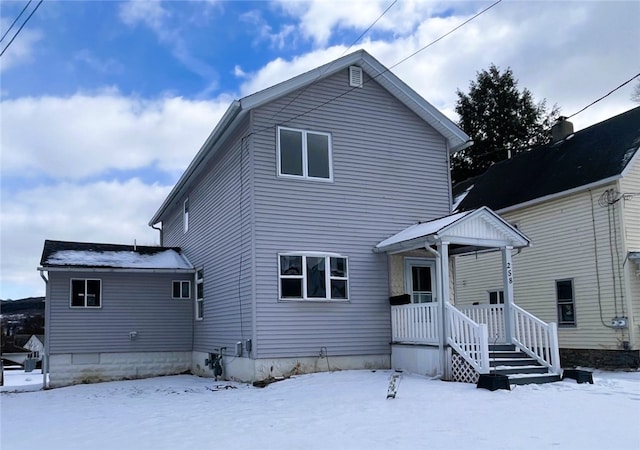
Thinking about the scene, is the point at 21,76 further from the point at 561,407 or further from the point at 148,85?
the point at 561,407

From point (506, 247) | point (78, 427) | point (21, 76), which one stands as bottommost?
point (78, 427)

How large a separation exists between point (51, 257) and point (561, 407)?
45.3ft

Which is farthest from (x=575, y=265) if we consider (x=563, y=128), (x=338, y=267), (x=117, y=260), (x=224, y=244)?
(x=117, y=260)

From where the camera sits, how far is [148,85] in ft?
56.2

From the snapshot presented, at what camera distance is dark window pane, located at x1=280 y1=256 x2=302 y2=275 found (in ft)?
43.7

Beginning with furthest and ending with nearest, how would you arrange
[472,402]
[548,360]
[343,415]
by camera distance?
[548,360] → [472,402] → [343,415]

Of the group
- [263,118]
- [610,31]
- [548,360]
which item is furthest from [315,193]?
[610,31]

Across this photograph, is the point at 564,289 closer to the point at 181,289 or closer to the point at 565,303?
the point at 565,303

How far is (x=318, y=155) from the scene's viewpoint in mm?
14188

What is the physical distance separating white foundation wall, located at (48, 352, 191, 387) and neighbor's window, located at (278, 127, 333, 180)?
24.4ft

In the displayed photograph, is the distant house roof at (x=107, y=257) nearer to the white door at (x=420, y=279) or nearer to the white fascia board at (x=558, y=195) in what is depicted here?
the white door at (x=420, y=279)

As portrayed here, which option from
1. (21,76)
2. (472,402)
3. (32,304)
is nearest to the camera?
(472,402)

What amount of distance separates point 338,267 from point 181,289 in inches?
255

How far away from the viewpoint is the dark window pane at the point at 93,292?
17.0 meters
